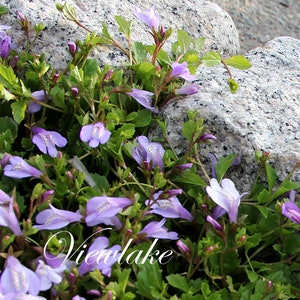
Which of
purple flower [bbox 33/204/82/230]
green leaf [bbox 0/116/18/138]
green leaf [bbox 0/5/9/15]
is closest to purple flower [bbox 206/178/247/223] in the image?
purple flower [bbox 33/204/82/230]

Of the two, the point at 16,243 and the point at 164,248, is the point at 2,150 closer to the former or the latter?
the point at 16,243

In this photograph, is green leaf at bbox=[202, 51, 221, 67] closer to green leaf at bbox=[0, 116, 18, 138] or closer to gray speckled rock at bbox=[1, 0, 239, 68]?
gray speckled rock at bbox=[1, 0, 239, 68]

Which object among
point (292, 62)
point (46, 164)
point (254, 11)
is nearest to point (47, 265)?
point (46, 164)

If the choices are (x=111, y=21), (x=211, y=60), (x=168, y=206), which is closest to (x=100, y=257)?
(x=168, y=206)

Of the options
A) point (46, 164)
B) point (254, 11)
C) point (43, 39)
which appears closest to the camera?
point (46, 164)

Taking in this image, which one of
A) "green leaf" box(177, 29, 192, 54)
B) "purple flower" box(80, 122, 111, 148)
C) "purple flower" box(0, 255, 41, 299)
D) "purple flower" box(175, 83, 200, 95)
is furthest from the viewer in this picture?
"green leaf" box(177, 29, 192, 54)

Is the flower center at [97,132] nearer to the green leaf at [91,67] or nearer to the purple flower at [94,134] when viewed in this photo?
the purple flower at [94,134]
